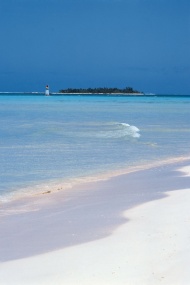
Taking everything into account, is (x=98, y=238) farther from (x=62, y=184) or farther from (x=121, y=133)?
(x=121, y=133)

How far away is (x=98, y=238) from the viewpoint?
21.1ft

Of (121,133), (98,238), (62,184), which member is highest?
(98,238)

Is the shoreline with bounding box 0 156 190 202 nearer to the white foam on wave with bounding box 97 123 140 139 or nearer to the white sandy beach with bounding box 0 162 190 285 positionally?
the white sandy beach with bounding box 0 162 190 285

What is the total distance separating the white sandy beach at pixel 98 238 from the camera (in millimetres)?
5188

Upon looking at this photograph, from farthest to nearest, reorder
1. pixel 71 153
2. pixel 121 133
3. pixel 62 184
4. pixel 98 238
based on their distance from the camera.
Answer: pixel 121 133
pixel 71 153
pixel 62 184
pixel 98 238

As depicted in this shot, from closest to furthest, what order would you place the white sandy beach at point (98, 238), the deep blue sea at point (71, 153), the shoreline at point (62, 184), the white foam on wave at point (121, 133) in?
1. the white sandy beach at point (98, 238)
2. the shoreline at point (62, 184)
3. the deep blue sea at point (71, 153)
4. the white foam on wave at point (121, 133)

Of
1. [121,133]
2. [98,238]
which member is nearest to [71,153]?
[121,133]

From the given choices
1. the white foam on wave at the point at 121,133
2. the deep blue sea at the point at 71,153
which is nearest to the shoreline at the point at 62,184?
the deep blue sea at the point at 71,153

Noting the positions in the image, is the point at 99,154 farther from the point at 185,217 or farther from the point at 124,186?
the point at 185,217

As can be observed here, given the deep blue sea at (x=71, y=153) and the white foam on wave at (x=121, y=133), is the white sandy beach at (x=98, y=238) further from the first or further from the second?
the white foam on wave at (x=121, y=133)

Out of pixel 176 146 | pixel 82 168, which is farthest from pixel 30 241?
pixel 176 146

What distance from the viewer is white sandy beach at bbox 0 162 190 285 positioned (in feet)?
17.0

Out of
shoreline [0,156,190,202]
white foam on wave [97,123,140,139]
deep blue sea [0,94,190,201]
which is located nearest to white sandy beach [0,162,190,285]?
shoreline [0,156,190,202]

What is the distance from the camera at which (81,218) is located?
752cm
